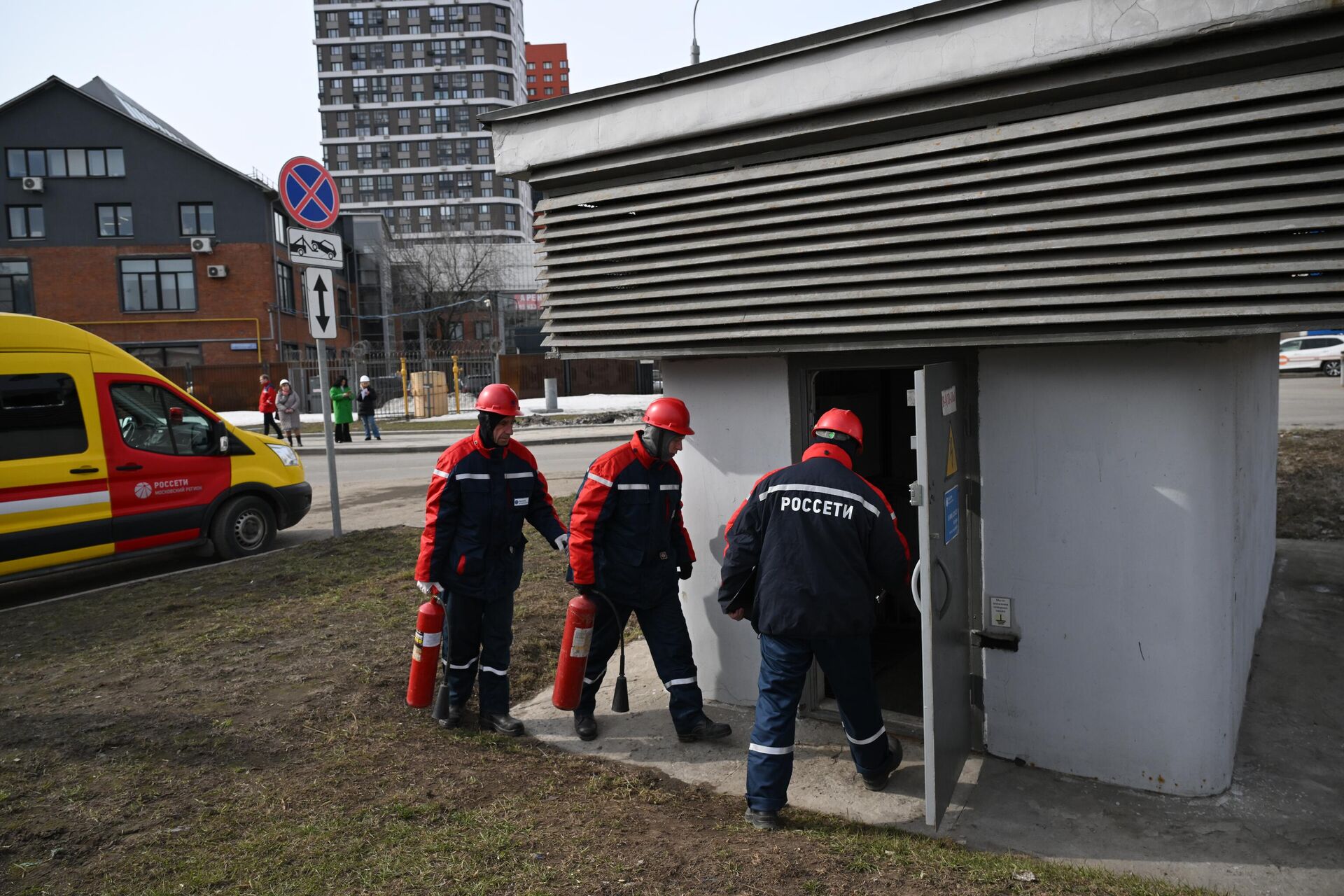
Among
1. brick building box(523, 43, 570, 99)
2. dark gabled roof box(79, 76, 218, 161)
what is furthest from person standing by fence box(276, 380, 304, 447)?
brick building box(523, 43, 570, 99)

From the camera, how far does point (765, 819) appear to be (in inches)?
155

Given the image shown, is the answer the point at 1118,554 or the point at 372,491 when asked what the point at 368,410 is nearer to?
the point at 372,491

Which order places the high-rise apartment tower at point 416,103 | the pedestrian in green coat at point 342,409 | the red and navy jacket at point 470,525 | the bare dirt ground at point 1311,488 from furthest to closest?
the high-rise apartment tower at point 416,103 < the pedestrian in green coat at point 342,409 < the bare dirt ground at point 1311,488 < the red and navy jacket at point 470,525

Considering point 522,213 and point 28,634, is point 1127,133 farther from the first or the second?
point 522,213

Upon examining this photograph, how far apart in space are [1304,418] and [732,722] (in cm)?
1820

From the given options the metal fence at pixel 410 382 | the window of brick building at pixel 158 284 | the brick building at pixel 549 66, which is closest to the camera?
the metal fence at pixel 410 382

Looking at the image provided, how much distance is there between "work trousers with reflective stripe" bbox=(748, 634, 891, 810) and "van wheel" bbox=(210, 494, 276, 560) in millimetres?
7238

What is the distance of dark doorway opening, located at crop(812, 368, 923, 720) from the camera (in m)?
7.06

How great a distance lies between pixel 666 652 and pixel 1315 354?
127 feet

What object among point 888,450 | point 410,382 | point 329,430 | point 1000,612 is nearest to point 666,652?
point 1000,612

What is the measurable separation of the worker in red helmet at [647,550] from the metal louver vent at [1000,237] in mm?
632

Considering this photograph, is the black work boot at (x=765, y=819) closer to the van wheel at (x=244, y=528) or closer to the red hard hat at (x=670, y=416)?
the red hard hat at (x=670, y=416)

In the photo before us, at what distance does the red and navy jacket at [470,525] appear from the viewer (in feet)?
16.2

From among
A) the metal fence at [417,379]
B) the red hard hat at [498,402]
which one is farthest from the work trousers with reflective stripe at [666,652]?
the metal fence at [417,379]
